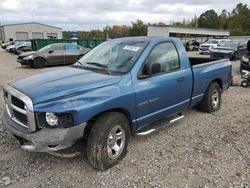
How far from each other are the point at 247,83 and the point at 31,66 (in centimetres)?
1190

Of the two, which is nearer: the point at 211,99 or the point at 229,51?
the point at 211,99

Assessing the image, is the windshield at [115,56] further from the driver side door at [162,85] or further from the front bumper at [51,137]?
the front bumper at [51,137]

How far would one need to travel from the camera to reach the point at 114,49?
410 cm

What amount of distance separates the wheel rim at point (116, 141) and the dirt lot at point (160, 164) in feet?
0.65

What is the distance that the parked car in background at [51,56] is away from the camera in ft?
46.6

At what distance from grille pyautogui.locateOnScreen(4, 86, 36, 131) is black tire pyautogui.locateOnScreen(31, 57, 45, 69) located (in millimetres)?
11543

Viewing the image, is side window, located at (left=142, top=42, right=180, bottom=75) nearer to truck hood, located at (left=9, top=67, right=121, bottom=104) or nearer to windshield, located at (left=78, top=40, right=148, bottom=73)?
windshield, located at (left=78, top=40, right=148, bottom=73)

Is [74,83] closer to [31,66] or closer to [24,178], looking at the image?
[24,178]

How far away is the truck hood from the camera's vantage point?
112 inches

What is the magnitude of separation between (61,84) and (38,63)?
1222cm

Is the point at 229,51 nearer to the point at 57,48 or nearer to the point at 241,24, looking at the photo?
the point at 57,48

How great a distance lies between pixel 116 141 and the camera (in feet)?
11.0

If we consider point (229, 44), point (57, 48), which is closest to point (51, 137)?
point (57, 48)

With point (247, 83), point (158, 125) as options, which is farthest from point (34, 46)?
point (158, 125)
